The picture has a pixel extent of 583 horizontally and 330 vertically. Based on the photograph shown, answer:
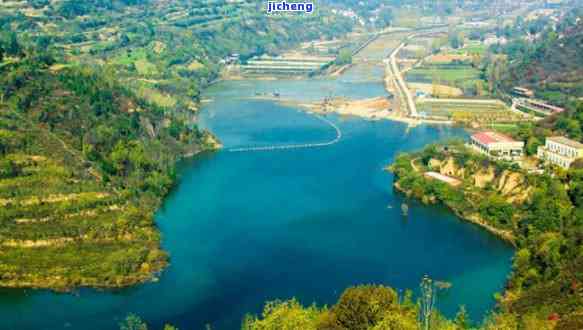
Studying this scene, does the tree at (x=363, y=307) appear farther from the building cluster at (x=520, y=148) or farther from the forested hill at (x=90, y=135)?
the building cluster at (x=520, y=148)

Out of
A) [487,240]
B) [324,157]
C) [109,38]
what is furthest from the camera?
[109,38]

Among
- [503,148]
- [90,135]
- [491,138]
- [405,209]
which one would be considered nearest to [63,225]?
[90,135]

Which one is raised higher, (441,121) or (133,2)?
(133,2)

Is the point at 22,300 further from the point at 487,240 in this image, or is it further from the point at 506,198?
the point at 506,198

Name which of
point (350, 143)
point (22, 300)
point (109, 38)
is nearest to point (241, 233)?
point (22, 300)

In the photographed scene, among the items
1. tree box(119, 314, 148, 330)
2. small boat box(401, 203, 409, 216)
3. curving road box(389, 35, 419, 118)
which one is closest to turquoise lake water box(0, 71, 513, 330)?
small boat box(401, 203, 409, 216)

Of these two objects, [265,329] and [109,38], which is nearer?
[265,329]

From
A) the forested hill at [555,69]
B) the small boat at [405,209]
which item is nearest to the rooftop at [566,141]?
the small boat at [405,209]
